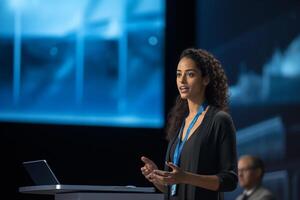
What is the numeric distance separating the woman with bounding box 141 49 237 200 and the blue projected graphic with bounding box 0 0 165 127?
286cm

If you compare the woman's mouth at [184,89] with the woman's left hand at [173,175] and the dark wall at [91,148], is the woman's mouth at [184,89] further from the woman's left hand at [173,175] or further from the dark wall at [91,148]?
the dark wall at [91,148]

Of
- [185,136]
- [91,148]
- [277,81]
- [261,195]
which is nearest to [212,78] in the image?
[185,136]

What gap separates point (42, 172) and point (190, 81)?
2.24 feet

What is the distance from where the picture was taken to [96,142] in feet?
18.7

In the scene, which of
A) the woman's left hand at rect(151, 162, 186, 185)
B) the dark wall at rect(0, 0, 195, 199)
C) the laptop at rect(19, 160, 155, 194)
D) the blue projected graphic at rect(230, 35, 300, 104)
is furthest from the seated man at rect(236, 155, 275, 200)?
the woman's left hand at rect(151, 162, 186, 185)

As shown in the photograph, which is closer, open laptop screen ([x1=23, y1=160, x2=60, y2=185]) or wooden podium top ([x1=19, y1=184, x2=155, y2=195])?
wooden podium top ([x1=19, y1=184, x2=155, y2=195])

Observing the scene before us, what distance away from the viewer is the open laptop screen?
270 cm

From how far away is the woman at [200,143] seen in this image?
2.48 m

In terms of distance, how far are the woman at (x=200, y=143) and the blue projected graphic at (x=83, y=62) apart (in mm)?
2860

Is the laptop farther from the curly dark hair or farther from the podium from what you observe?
the curly dark hair

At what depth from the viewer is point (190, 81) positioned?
8.78 ft

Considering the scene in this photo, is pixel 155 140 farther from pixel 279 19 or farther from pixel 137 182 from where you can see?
pixel 279 19

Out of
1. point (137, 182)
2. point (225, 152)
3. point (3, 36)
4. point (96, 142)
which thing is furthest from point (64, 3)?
point (225, 152)

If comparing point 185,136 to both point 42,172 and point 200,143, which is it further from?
point 42,172
